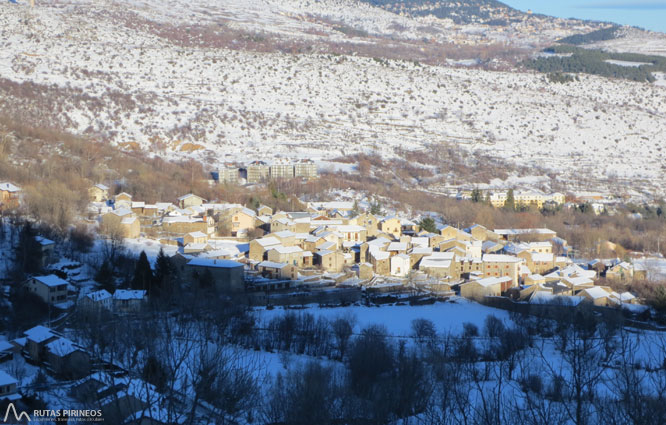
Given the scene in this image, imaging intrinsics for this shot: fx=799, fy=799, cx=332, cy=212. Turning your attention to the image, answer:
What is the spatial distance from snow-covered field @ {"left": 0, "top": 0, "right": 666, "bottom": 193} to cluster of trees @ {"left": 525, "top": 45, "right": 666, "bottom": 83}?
215 centimetres

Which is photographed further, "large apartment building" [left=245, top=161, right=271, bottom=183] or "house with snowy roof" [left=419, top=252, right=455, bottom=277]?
"large apartment building" [left=245, top=161, right=271, bottom=183]

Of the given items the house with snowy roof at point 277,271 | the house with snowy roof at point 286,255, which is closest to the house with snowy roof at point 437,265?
the house with snowy roof at point 286,255

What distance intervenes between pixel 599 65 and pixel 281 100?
2843 centimetres

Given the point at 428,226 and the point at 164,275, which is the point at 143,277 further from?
the point at 428,226

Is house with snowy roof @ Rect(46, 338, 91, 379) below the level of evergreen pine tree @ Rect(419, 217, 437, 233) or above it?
above

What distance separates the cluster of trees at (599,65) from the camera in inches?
2387

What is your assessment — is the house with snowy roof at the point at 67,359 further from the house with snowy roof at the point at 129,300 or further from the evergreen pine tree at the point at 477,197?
the evergreen pine tree at the point at 477,197

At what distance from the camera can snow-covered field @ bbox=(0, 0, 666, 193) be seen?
38.8m

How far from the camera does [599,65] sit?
61.7 metres

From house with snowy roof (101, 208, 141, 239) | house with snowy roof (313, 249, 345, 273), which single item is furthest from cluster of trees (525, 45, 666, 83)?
house with snowy roof (101, 208, 141, 239)

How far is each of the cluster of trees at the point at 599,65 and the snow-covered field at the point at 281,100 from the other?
7.05ft

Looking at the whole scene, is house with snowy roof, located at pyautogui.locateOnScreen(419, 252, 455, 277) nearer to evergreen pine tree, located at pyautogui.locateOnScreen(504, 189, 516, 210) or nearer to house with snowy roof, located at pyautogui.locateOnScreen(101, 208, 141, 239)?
house with snowy roof, located at pyautogui.locateOnScreen(101, 208, 141, 239)

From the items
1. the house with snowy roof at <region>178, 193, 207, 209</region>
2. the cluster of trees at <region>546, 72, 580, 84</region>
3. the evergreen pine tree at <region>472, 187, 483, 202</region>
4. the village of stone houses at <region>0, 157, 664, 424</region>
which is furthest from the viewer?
the cluster of trees at <region>546, 72, 580, 84</region>

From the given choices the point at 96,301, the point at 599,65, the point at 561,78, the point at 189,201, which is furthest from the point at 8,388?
the point at 599,65
